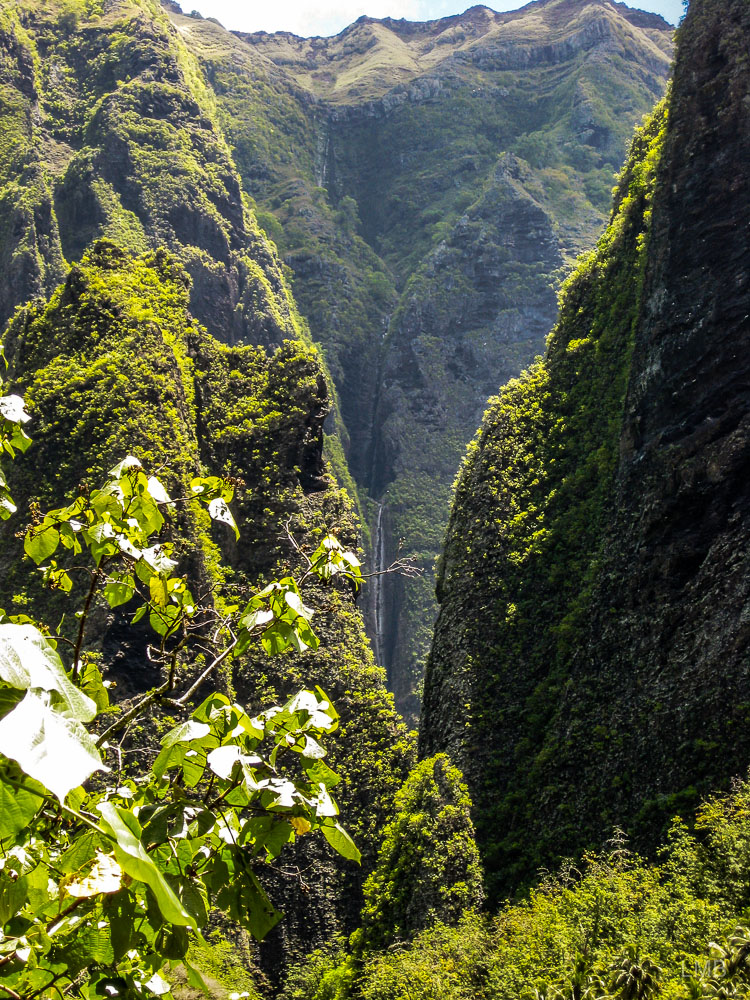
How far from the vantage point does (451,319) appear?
84.2 m

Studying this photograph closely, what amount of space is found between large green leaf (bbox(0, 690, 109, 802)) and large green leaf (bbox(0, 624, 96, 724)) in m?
0.04

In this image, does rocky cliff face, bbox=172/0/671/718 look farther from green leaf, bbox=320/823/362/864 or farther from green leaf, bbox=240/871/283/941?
green leaf, bbox=320/823/362/864

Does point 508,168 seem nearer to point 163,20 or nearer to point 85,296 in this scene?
point 163,20

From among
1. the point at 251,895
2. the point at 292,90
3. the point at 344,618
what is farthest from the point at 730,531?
the point at 292,90

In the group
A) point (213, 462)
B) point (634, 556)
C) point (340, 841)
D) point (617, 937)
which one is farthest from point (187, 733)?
point (213, 462)

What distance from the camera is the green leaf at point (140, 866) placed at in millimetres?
1198

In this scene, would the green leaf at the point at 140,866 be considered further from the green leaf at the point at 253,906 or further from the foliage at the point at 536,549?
the foliage at the point at 536,549

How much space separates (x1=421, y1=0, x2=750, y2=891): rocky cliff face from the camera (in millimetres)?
14164

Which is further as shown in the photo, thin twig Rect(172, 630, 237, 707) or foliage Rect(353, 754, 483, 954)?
foliage Rect(353, 754, 483, 954)

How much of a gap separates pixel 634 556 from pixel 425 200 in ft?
A: 306

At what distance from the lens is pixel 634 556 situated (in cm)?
1653

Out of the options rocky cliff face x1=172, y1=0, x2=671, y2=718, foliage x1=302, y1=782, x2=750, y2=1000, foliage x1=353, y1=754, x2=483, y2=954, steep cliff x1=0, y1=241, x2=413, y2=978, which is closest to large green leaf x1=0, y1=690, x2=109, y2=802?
foliage x1=302, y1=782, x2=750, y2=1000

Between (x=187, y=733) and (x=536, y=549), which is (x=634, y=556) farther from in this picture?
(x=187, y=733)

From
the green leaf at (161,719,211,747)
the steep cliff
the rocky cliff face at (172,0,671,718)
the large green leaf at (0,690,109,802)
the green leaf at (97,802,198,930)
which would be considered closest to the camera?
the large green leaf at (0,690,109,802)
